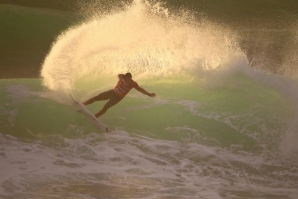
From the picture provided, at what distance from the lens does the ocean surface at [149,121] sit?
662 centimetres

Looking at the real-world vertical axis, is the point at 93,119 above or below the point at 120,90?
below

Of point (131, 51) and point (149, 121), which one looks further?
point (131, 51)

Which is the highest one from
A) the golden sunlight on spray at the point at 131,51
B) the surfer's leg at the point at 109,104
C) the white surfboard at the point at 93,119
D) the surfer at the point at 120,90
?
the golden sunlight on spray at the point at 131,51

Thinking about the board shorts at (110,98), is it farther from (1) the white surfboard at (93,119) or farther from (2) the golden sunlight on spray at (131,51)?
(2) the golden sunlight on spray at (131,51)

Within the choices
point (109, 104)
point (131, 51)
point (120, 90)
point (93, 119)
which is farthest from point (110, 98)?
point (131, 51)

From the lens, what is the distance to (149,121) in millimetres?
9273

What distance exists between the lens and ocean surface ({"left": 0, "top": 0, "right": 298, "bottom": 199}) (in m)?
6.62

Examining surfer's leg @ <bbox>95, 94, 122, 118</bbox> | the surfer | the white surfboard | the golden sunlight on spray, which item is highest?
the golden sunlight on spray

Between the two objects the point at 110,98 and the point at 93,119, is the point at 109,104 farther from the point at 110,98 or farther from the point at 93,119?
the point at 93,119

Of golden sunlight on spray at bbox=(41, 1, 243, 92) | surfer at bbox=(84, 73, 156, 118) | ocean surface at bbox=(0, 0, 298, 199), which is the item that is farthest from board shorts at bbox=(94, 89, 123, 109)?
golden sunlight on spray at bbox=(41, 1, 243, 92)

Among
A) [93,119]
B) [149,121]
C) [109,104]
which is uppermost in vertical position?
[109,104]

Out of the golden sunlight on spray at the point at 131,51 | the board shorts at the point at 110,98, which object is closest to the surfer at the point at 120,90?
the board shorts at the point at 110,98

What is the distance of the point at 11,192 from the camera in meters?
5.84

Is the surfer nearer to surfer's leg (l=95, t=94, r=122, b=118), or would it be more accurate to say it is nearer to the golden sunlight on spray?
surfer's leg (l=95, t=94, r=122, b=118)
